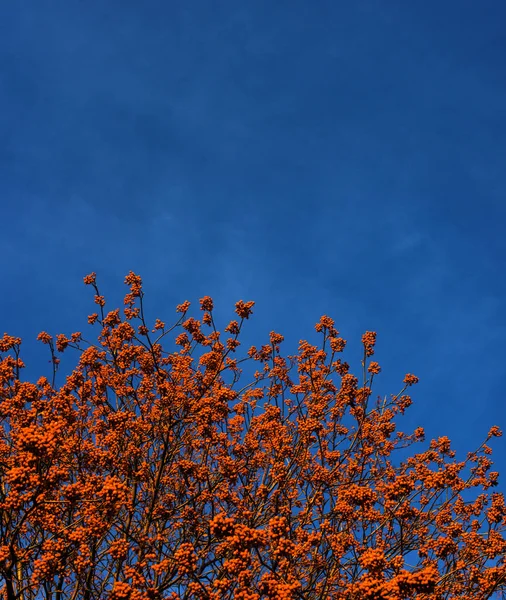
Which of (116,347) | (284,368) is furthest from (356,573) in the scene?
(116,347)

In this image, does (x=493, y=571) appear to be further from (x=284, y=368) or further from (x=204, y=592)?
(x=284, y=368)

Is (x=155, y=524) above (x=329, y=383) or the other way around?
the other way around

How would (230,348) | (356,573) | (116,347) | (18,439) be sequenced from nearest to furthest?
(18,439), (356,573), (230,348), (116,347)

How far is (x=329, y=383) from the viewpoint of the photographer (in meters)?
12.9

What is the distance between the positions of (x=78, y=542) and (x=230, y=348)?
4998 millimetres

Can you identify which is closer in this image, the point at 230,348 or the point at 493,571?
the point at 493,571

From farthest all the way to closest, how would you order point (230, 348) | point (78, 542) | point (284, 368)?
1. point (284, 368)
2. point (230, 348)
3. point (78, 542)

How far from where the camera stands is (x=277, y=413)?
35.2 ft

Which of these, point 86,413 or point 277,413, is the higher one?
point 86,413

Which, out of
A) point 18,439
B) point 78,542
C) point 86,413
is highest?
point 86,413

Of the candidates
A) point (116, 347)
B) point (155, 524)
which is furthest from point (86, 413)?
point (155, 524)

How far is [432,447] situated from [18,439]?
10545 millimetres

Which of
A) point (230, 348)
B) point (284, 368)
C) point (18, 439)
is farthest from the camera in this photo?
point (284, 368)

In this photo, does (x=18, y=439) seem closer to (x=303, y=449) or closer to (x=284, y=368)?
(x=303, y=449)
